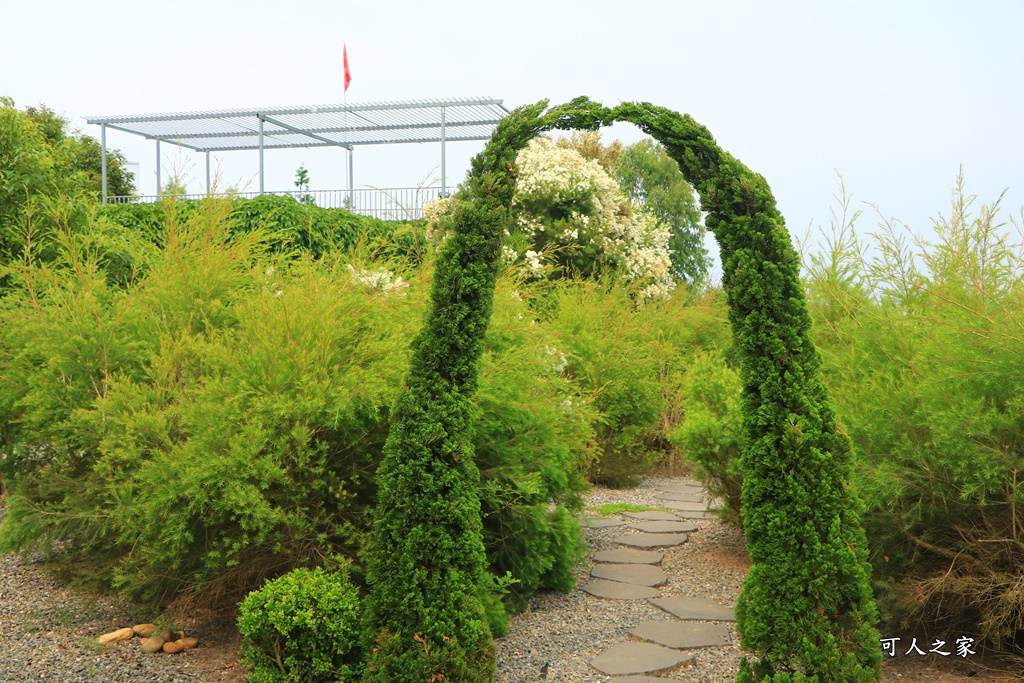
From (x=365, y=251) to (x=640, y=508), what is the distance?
362 centimetres

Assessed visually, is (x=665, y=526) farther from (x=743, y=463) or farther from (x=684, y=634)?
(x=743, y=463)

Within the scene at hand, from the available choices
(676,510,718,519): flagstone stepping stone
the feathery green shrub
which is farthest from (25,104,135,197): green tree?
the feathery green shrub

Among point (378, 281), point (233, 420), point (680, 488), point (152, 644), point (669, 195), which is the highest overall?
point (669, 195)

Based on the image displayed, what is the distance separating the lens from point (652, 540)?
19.2 feet

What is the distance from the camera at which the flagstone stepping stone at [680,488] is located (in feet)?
26.5

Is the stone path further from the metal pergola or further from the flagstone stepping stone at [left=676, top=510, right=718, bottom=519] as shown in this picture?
the metal pergola

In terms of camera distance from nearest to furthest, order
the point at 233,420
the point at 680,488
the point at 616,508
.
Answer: the point at 233,420, the point at 616,508, the point at 680,488

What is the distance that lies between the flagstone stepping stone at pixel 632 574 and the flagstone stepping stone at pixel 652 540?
48 centimetres

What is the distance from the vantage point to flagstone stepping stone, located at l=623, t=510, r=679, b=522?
6.60m

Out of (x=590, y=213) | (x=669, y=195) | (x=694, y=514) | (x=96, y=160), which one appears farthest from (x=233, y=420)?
(x=669, y=195)

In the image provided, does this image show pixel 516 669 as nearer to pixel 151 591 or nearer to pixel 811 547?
pixel 811 547

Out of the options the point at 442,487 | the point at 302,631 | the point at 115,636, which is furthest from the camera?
the point at 115,636

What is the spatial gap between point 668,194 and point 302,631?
95.5 feet

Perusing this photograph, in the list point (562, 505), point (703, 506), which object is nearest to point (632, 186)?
point (703, 506)
